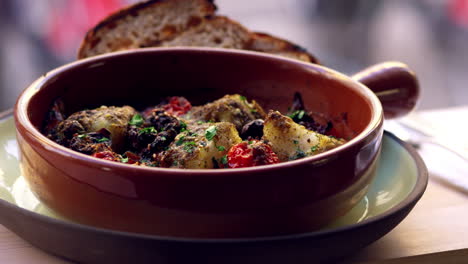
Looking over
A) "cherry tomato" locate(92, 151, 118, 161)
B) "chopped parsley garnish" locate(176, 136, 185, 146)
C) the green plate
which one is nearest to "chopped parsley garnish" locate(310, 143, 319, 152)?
the green plate

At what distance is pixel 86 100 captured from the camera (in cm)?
157

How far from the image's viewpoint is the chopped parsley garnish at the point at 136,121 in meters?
1.40

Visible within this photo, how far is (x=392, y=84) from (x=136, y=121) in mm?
681

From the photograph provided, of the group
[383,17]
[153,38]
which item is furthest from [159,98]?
[383,17]

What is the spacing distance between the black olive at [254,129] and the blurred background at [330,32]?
2.66 m

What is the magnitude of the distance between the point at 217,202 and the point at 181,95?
0.71 metres

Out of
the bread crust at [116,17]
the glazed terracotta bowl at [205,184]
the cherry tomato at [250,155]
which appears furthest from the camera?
the bread crust at [116,17]

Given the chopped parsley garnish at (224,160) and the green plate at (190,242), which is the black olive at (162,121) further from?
the green plate at (190,242)

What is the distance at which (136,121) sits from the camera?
141 cm

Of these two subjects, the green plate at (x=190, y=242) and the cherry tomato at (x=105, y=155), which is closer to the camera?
the green plate at (x=190, y=242)

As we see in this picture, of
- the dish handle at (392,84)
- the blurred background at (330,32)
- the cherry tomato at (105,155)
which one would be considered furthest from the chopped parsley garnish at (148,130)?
the blurred background at (330,32)

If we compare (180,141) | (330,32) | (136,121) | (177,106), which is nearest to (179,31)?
(177,106)

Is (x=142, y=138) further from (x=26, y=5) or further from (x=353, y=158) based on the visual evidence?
(x=26, y=5)

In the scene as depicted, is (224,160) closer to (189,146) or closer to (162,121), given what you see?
(189,146)
